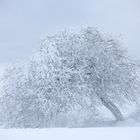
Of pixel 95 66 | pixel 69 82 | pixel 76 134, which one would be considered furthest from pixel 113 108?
pixel 76 134

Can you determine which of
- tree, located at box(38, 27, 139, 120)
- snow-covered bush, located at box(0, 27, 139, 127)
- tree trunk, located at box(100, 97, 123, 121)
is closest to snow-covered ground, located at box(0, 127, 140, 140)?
snow-covered bush, located at box(0, 27, 139, 127)

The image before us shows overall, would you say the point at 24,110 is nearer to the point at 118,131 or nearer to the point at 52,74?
the point at 52,74

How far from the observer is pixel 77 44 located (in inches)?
601

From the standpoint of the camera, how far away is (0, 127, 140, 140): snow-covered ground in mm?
4414

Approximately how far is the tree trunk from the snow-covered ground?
10.8 m

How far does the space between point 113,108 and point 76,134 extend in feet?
37.6

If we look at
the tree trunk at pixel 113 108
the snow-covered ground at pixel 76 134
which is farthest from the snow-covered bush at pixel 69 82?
the snow-covered ground at pixel 76 134

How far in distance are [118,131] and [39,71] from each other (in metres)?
9.84

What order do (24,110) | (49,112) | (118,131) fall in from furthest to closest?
(24,110) < (49,112) < (118,131)

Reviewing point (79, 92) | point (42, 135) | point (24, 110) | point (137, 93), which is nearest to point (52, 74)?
point (79, 92)

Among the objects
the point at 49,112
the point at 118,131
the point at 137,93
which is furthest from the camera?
the point at 137,93

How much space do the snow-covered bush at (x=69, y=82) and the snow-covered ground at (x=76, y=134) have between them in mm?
8957

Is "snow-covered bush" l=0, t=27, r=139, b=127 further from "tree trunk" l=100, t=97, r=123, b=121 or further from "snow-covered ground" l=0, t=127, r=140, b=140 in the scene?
"snow-covered ground" l=0, t=127, r=140, b=140

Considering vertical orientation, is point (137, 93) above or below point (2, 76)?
below
